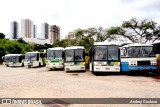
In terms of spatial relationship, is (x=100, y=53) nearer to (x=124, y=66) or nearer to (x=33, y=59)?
(x=124, y=66)

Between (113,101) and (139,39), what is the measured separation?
3274 cm

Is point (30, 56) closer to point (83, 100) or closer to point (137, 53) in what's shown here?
point (137, 53)

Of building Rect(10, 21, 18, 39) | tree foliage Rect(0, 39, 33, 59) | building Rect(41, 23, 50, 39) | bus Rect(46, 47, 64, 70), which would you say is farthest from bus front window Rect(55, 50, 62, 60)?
building Rect(10, 21, 18, 39)

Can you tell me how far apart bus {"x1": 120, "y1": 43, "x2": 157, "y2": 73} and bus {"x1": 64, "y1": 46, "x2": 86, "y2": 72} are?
15.3 ft

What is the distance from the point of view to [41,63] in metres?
35.8

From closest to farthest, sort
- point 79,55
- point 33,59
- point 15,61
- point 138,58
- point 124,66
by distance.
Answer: point 138,58, point 124,66, point 79,55, point 33,59, point 15,61

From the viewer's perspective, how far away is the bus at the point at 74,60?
21.6 metres

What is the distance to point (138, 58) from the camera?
58.0 ft

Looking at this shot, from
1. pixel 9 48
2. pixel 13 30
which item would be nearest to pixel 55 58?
pixel 9 48

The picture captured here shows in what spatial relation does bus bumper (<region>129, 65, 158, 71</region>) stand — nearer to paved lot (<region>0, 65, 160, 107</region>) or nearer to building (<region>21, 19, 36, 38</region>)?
paved lot (<region>0, 65, 160, 107</region>)

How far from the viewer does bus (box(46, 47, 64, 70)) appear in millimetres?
25188

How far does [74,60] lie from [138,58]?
254 inches

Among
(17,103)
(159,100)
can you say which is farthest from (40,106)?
(159,100)

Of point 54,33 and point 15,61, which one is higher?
point 54,33
